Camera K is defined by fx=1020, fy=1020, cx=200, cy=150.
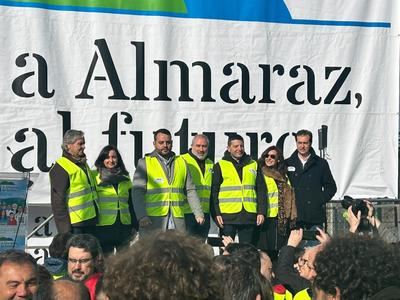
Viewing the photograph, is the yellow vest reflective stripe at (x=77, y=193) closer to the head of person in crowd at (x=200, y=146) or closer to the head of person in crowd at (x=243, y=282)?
the head of person in crowd at (x=200, y=146)

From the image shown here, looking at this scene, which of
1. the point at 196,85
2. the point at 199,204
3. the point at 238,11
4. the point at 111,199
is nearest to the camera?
the point at 111,199

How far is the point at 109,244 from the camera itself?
10180 mm

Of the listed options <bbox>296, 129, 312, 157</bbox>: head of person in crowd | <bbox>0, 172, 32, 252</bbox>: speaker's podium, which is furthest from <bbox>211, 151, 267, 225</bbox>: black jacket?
<bbox>0, 172, 32, 252</bbox>: speaker's podium

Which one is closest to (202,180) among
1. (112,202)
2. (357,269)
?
(112,202)

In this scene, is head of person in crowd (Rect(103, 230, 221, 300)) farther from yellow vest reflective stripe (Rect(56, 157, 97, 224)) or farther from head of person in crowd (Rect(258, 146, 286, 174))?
head of person in crowd (Rect(258, 146, 286, 174))

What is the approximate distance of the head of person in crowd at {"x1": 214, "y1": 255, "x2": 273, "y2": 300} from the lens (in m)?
4.62

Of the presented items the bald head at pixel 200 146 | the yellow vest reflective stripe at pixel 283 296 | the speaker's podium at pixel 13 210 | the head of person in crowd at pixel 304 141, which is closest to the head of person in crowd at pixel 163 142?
the bald head at pixel 200 146

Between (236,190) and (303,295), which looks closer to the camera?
(303,295)

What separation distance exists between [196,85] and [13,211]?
2993mm

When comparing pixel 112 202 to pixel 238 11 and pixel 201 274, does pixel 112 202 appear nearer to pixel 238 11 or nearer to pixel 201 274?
pixel 238 11

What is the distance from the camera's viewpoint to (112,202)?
10.2 metres

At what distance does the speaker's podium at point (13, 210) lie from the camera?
9531 millimetres

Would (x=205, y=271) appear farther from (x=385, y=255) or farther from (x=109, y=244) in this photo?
(x=109, y=244)

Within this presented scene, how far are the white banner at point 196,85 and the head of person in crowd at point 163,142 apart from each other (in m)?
0.98
